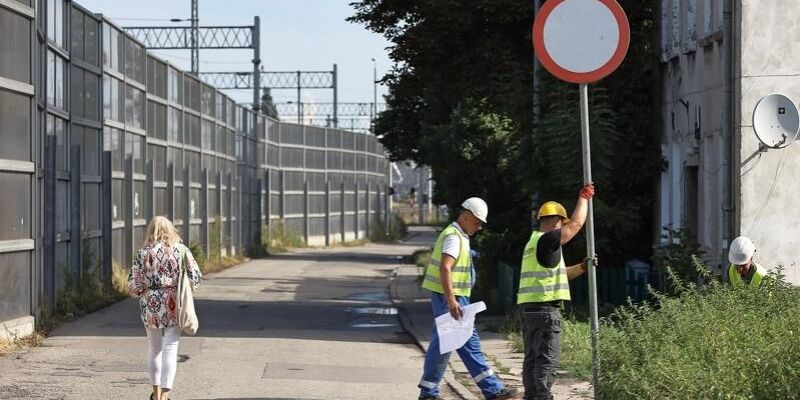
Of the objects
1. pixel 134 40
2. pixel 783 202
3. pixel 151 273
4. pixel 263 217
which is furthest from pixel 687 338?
pixel 263 217

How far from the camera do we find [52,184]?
65.1ft

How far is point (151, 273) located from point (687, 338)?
432 centimetres

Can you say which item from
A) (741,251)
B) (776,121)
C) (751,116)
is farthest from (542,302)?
(751,116)

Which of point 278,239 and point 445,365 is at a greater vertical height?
point 278,239

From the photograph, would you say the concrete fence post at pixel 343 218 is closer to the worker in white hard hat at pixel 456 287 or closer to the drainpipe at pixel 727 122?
the drainpipe at pixel 727 122

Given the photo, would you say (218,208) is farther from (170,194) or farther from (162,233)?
(162,233)

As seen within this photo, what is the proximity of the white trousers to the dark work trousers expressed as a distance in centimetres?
278

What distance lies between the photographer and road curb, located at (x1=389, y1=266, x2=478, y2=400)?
13459 millimetres

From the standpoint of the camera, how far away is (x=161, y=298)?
12.2m

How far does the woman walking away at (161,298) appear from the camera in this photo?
12.2 m

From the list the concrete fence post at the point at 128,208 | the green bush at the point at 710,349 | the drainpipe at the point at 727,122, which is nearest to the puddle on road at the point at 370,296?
the concrete fence post at the point at 128,208

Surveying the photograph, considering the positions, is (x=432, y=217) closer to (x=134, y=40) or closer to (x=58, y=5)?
(x=134, y=40)

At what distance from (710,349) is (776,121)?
751cm

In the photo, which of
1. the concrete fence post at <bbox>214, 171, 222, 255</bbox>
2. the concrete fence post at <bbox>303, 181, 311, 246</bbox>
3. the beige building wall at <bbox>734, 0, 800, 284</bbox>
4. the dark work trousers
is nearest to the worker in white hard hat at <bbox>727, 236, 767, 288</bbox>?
the dark work trousers
